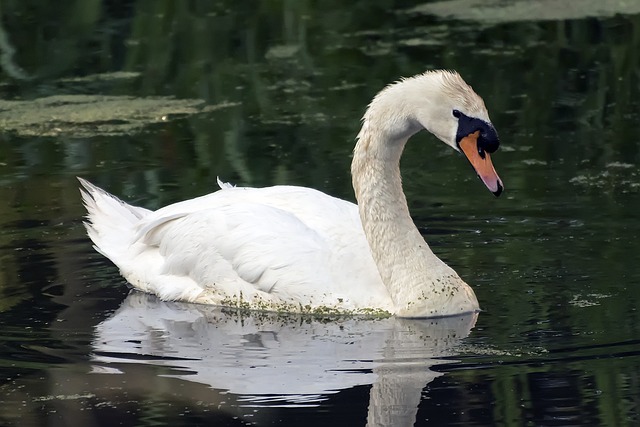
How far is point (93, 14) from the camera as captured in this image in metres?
14.3

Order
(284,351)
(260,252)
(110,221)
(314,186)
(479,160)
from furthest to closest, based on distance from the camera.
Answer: (314,186)
(110,221)
(260,252)
(479,160)
(284,351)

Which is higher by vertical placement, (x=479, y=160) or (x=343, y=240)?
(x=479, y=160)

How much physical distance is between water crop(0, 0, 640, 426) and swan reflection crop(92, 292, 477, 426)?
16 mm

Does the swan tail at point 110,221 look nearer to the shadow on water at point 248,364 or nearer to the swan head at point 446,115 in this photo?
the shadow on water at point 248,364

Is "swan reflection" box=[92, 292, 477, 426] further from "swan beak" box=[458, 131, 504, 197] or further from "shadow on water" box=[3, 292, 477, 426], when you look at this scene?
"swan beak" box=[458, 131, 504, 197]

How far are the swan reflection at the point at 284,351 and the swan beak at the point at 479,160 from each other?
635 mm

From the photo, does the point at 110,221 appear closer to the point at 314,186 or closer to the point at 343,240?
the point at 314,186

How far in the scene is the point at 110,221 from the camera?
8742 millimetres

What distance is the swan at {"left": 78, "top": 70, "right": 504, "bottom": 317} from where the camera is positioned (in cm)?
729

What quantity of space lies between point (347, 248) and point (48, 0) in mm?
7943

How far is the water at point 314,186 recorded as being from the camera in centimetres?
614

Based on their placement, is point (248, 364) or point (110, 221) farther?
point (110, 221)

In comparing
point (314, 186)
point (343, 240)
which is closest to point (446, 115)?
point (343, 240)

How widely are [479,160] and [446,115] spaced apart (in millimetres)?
254
